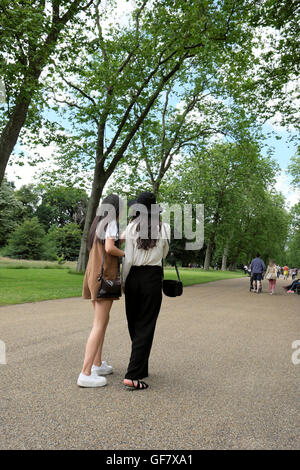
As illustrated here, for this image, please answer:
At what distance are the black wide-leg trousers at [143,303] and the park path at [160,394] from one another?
394 millimetres

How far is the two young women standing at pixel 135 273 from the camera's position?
4.00 metres

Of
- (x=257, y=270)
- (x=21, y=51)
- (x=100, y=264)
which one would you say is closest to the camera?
(x=100, y=264)

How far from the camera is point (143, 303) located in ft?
13.5

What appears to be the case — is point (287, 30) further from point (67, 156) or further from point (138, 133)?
point (67, 156)

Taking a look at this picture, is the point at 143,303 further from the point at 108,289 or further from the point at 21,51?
the point at 21,51

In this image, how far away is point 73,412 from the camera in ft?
10.6

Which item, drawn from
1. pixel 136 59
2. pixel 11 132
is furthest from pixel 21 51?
pixel 136 59

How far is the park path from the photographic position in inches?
111

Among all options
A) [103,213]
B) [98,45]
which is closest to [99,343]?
[103,213]

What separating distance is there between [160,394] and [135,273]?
4.14 ft

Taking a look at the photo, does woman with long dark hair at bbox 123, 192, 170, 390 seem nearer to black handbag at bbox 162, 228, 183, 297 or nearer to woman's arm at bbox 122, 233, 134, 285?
woman's arm at bbox 122, 233, 134, 285

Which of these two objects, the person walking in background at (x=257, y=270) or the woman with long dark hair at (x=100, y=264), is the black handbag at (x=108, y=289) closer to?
the woman with long dark hair at (x=100, y=264)

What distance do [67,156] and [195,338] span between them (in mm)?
20494

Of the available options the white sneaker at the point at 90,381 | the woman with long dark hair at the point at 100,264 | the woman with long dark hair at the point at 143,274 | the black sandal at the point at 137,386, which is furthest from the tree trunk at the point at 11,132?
the black sandal at the point at 137,386
